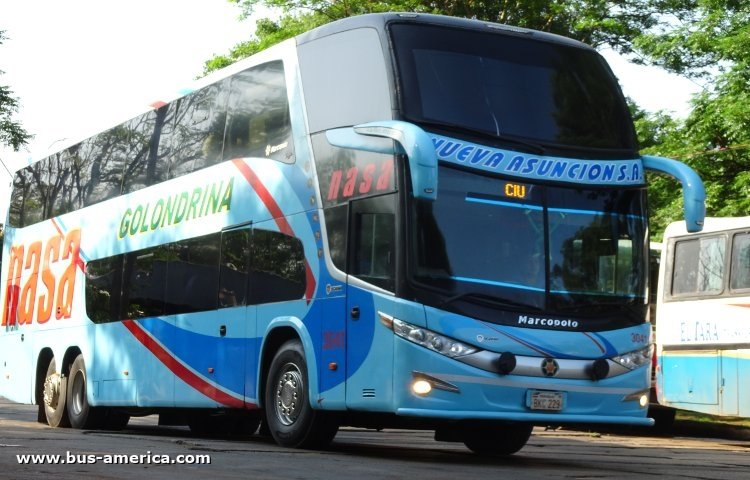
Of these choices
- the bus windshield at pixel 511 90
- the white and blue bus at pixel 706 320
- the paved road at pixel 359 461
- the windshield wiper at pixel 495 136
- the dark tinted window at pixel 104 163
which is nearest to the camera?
the paved road at pixel 359 461

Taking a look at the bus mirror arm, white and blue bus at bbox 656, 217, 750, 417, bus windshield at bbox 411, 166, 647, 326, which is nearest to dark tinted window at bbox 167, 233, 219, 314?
bus windshield at bbox 411, 166, 647, 326

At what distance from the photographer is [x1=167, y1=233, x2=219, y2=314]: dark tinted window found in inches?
606

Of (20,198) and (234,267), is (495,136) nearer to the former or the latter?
(234,267)

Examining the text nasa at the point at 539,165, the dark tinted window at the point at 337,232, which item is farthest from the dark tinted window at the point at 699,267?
the dark tinted window at the point at 337,232

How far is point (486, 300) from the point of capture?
1198cm

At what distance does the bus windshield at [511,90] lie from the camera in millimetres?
12312

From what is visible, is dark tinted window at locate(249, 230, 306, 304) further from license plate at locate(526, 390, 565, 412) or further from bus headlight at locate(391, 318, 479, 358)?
license plate at locate(526, 390, 565, 412)

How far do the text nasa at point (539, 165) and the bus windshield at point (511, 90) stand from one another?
0.14 meters

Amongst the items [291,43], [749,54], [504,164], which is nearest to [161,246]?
[291,43]

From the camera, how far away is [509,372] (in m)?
11.9

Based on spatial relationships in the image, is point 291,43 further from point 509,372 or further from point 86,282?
point 86,282

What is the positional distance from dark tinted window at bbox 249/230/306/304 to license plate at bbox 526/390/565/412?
2.53m

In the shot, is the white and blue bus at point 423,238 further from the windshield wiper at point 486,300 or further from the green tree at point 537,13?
the green tree at point 537,13

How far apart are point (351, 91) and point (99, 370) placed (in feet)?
23.9
